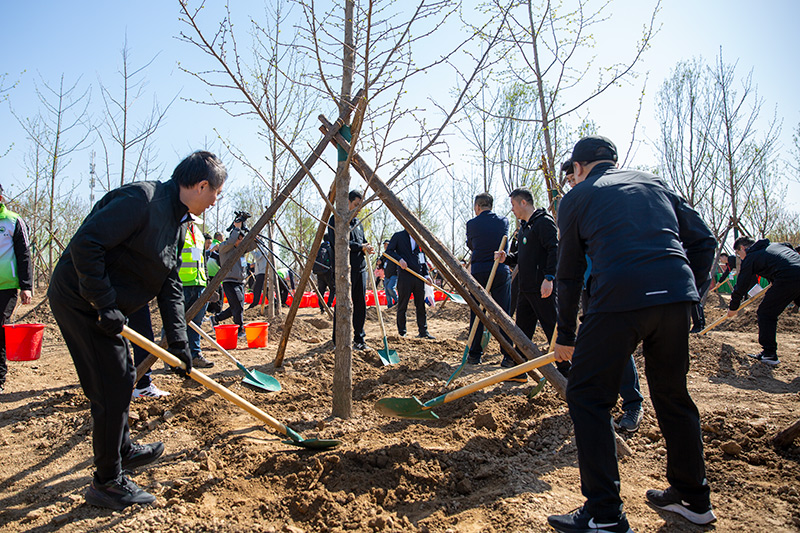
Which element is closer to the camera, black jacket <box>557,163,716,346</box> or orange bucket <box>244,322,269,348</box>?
black jacket <box>557,163,716,346</box>

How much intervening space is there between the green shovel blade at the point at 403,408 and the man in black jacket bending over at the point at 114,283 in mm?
1400

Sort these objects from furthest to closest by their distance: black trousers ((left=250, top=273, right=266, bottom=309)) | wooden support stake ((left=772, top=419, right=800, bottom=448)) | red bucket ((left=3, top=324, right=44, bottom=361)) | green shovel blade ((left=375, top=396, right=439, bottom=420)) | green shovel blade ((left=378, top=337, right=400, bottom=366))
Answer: black trousers ((left=250, top=273, right=266, bottom=309)), green shovel blade ((left=378, top=337, right=400, bottom=366)), red bucket ((left=3, top=324, right=44, bottom=361)), green shovel blade ((left=375, top=396, right=439, bottom=420)), wooden support stake ((left=772, top=419, right=800, bottom=448))

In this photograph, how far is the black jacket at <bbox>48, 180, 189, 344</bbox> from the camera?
2178mm

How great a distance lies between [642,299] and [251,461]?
2243 millimetres

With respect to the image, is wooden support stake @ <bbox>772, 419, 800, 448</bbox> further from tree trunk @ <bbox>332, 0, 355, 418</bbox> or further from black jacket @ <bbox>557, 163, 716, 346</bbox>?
tree trunk @ <bbox>332, 0, 355, 418</bbox>

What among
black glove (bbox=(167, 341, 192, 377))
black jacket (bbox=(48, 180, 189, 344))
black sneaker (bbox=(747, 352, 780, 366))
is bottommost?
black sneaker (bbox=(747, 352, 780, 366))

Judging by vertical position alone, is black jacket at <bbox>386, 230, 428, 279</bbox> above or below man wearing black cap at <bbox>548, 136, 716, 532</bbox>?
above

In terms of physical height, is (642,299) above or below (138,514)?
above

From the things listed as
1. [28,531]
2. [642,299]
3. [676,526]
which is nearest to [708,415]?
[676,526]

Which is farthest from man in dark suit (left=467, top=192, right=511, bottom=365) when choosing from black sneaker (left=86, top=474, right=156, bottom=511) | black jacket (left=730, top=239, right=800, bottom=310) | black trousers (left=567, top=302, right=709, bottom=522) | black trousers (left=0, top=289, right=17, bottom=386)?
black trousers (left=0, top=289, right=17, bottom=386)

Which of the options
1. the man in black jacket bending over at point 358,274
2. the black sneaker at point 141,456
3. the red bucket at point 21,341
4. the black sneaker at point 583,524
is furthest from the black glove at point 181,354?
the red bucket at point 21,341

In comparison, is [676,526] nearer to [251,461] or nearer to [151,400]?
[251,461]

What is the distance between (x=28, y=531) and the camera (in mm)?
2172

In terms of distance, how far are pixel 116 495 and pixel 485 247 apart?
4319 mm
